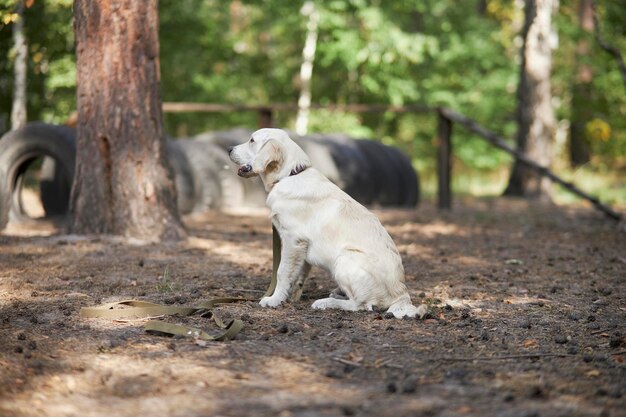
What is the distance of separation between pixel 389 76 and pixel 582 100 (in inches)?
251

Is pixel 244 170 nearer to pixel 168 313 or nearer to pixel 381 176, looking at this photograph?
pixel 168 313

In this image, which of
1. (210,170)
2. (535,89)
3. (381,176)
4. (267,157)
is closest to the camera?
(267,157)

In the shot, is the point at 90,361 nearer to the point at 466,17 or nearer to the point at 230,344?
the point at 230,344

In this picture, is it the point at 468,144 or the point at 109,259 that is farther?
the point at 468,144

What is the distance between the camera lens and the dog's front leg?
556cm

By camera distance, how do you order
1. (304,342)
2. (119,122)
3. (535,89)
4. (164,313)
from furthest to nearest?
Result: (535,89) → (119,122) → (164,313) → (304,342)

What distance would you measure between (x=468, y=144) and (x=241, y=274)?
19045 millimetres

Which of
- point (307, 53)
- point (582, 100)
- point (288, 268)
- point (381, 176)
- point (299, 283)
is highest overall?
point (307, 53)

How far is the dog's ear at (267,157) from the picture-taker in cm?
559

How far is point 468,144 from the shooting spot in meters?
25.0

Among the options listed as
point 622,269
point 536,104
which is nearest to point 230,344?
point 622,269

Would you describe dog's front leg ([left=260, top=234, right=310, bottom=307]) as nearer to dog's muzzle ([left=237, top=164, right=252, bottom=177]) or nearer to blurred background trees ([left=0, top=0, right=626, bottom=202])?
dog's muzzle ([left=237, top=164, right=252, bottom=177])

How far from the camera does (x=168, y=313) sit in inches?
206

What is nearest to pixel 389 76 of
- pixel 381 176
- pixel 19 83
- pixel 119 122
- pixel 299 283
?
pixel 381 176
